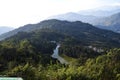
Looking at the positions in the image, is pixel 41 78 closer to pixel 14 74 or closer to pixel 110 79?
pixel 14 74

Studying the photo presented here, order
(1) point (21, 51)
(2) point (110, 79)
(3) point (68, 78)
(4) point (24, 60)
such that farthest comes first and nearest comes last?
(1) point (21, 51), (4) point (24, 60), (2) point (110, 79), (3) point (68, 78)

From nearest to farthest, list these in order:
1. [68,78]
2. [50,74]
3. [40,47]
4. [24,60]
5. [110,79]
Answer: [68,78]
[50,74]
[110,79]
[24,60]
[40,47]

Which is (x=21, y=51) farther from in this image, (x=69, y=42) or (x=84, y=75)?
(x=69, y=42)

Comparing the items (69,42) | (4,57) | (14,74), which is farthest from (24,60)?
(69,42)

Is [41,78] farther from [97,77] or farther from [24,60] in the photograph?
[24,60]

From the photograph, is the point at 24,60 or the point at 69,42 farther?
the point at 69,42

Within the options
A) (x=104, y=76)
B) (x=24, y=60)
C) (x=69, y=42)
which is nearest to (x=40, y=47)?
(x=69, y=42)

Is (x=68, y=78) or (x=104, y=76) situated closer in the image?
(x=68, y=78)

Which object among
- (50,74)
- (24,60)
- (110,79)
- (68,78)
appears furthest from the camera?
(24,60)

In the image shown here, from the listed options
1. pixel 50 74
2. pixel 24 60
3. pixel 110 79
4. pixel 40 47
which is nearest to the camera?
pixel 50 74
